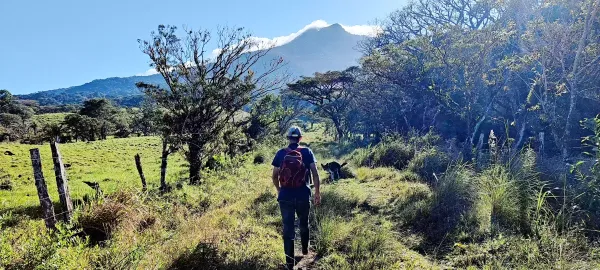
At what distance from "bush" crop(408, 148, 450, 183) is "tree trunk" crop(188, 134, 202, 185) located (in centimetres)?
790

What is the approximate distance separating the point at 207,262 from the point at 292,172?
1738 mm

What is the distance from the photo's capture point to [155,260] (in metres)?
4.29

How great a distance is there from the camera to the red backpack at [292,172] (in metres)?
4.29

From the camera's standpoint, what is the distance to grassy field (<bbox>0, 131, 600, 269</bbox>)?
3938 millimetres

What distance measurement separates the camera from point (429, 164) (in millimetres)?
9945

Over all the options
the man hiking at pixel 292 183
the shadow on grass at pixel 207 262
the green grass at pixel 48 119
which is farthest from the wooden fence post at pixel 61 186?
the green grass at pixel 48 119

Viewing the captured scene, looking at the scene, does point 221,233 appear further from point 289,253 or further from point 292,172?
point 292,172

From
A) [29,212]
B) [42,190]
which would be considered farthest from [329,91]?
[42,190]

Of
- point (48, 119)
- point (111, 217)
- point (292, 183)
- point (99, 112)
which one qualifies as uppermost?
point (48, 119)

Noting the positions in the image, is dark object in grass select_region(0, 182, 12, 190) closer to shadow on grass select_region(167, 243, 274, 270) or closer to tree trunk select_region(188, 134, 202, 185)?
tree trunk select_region(188, 134, 202, 185)

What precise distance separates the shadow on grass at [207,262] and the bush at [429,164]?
253 inches

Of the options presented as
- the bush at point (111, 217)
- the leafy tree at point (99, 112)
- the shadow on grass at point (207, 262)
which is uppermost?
the leafy tree at point (99, 112)

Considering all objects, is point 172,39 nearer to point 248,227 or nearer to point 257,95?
point 257,95

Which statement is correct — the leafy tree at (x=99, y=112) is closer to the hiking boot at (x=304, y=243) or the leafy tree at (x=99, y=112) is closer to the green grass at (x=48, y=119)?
the green grass at (x=48, y=119)
